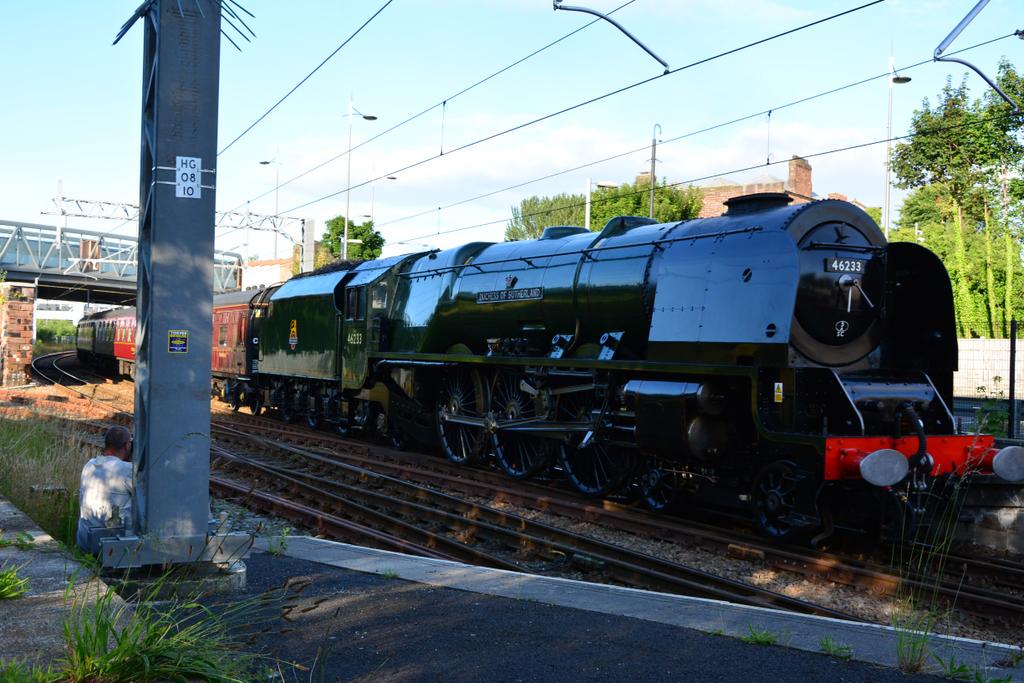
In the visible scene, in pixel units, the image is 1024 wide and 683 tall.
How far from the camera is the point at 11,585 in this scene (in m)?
4.49

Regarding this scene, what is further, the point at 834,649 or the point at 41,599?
the point at 834,649

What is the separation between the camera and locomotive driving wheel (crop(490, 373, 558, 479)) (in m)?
12.2

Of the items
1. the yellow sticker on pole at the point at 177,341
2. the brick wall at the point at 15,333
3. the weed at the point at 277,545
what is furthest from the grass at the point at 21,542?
the brick wall at the point at 15,333

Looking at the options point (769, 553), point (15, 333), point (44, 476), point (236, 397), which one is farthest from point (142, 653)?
point (15, 333)

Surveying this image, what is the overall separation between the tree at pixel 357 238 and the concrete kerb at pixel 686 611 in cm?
3173

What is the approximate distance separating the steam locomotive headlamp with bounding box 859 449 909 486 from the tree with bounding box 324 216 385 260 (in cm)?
3179

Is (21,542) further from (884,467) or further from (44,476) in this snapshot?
(884,467)

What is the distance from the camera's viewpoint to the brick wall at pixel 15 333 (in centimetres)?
2877

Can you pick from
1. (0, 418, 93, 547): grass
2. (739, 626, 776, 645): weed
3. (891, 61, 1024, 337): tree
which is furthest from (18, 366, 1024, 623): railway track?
(891, 61, 1024, 337): tree

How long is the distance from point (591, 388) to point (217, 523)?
18.7ft

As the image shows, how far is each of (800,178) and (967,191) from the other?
34.7ft

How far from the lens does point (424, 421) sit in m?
15.1

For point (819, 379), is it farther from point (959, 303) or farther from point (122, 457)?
point (959, 303)

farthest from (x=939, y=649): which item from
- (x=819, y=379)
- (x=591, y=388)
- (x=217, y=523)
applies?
(x=591, y=388)
